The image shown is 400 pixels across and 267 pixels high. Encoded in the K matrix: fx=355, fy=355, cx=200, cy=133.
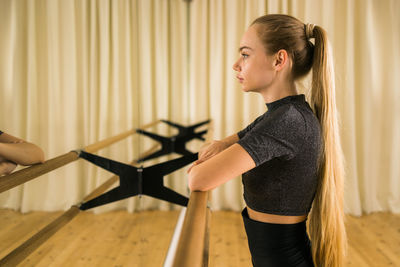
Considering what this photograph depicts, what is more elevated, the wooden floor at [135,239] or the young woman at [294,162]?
the young woman at [294,162]

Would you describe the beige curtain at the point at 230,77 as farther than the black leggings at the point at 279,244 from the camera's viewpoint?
Yes

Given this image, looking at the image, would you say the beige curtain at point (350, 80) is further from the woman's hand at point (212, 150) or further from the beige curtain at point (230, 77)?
the woman's hand at point (212, 150)

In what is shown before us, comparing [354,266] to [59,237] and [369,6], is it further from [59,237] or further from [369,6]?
[369,6]

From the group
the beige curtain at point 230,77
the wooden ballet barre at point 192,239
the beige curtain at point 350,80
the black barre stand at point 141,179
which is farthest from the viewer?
the beige curtain at point 350,80

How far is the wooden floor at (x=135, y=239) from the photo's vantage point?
0.83 metres

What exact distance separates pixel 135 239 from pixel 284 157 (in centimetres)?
85

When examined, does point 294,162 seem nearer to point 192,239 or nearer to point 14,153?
point 192,239

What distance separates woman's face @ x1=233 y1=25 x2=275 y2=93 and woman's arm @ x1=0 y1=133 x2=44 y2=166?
0.54 metres

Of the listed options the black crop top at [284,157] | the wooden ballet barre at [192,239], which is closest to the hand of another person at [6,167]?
the wooden ballet barre at [192,239]

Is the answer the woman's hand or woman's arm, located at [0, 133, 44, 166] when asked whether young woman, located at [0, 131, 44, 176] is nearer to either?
woman's arm, located at [0, 133, 44, 166]

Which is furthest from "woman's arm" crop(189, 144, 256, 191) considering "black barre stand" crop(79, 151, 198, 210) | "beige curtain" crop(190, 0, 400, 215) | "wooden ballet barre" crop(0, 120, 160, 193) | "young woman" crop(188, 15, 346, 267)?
"beige curtain" crop(190, 0, 400, 215)

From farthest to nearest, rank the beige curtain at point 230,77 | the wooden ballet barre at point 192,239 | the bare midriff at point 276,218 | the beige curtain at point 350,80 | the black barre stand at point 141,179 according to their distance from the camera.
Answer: the beige curtain at point 350,80 < the beige curtain at point 230,77 < the black barre stand at point 141,179 < the bare midriff at point 276,218 < the wooden ballet barre at point 192,239

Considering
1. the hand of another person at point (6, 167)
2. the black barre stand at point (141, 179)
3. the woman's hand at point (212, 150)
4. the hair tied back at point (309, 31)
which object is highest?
the hair tied back at point (309, 31)

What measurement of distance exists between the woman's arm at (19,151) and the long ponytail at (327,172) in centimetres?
69
